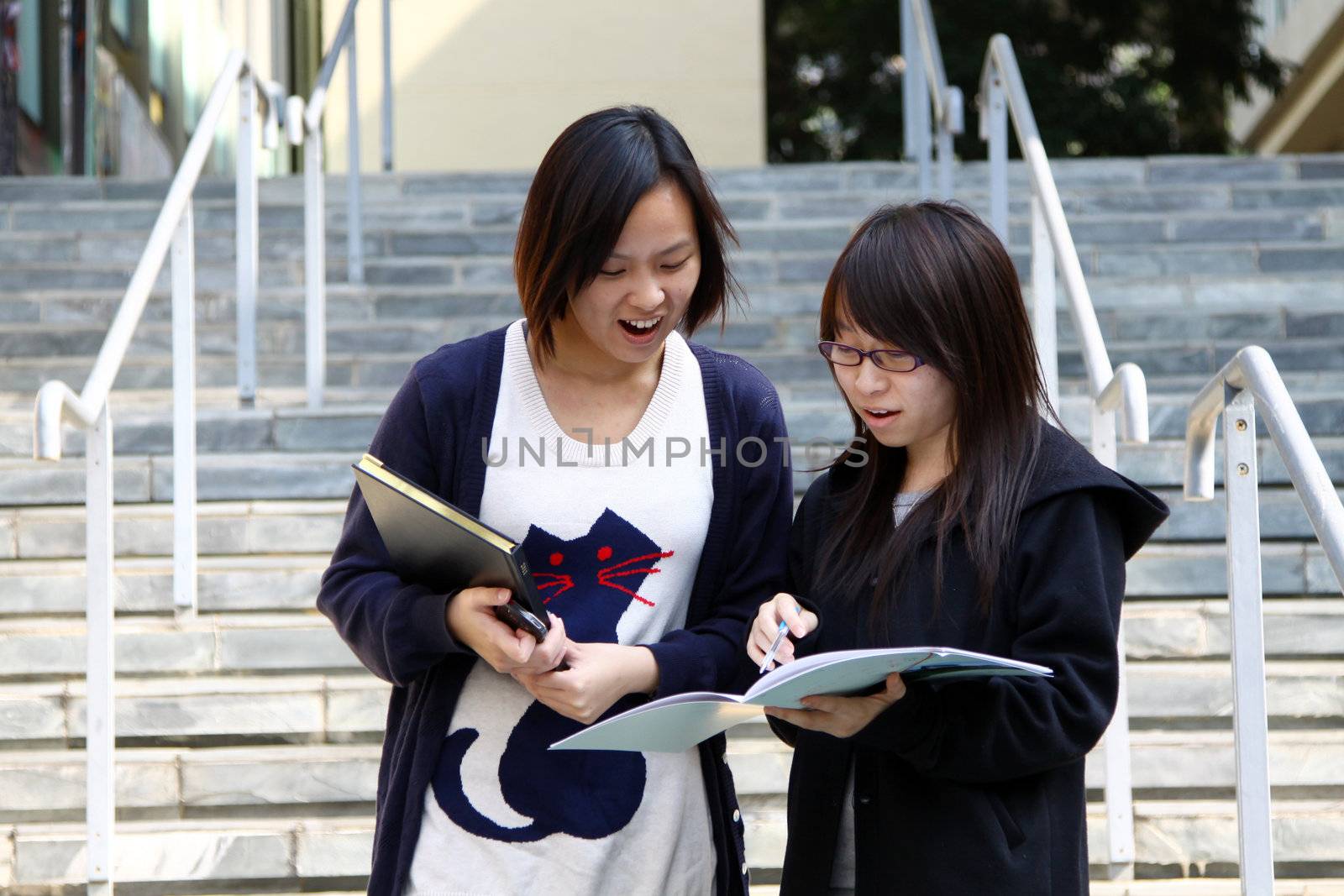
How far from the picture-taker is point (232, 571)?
398cm

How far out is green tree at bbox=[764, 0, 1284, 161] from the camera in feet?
37.8

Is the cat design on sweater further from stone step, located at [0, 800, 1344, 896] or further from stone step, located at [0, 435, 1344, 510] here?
stone step, located at [0, 435, 1344, 510]

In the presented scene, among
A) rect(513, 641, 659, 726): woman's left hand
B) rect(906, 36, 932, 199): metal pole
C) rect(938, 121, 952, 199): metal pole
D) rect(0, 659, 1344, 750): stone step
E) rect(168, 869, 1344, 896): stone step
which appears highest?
rect(906, 36, 932, 199): metal pole

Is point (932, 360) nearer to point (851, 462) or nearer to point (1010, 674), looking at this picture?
point (851, 462)

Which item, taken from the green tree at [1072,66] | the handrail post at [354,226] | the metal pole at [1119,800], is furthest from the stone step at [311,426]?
the green tree at [1072,66]

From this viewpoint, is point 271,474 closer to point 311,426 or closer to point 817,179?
point 311,426

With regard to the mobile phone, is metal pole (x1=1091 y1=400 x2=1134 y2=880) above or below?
below

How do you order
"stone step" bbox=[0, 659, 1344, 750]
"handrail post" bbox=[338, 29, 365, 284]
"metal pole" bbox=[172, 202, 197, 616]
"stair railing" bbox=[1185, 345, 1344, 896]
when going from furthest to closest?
"handrail post" bbox=[338, 29, 365, 284] → "metal pole" bbox=[172, 202, 197, 616] → "stone step" bbox=[0, 659, 1344, 750] → "stair railing" bbox=[1185, 345, 1344, 896]

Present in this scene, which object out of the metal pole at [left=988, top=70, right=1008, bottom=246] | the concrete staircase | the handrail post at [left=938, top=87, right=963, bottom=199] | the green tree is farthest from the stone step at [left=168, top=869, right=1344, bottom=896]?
the green tree

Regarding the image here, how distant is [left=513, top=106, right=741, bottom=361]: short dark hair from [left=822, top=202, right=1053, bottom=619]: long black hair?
0.21 m

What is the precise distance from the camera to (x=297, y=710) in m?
3.57

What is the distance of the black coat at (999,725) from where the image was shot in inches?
66.4

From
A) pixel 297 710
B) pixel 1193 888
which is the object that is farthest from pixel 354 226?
pixel 1193 888

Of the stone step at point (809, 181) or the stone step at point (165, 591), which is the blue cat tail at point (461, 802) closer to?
the stone step at point (165, 591)
